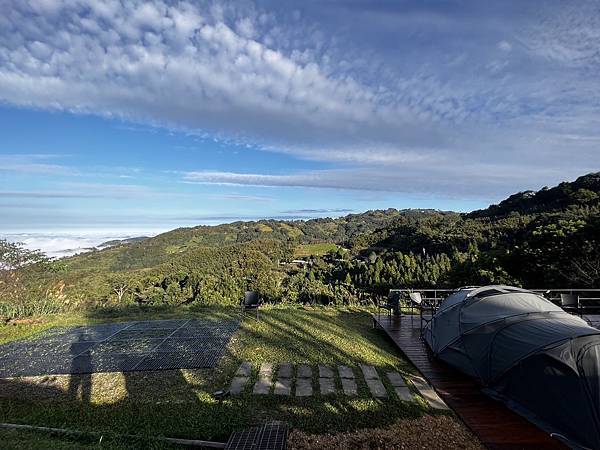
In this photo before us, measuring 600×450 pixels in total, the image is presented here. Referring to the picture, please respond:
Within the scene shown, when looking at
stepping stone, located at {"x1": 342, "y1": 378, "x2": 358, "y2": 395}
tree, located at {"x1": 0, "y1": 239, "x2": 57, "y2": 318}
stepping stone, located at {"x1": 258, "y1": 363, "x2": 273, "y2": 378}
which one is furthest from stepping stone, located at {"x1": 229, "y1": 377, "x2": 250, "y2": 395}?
tree, located at {"x1": 0, "y1": 239, "x2": 57, "y2": 318}

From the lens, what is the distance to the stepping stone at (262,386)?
4.87m

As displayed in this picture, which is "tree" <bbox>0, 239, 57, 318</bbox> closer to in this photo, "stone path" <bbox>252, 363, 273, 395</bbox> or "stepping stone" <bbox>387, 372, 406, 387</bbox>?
"stone path" <bbox>252, 363, 273, 395</bbox>

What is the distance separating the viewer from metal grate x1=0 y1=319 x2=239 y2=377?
18.8ft

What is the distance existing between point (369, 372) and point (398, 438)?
191cm

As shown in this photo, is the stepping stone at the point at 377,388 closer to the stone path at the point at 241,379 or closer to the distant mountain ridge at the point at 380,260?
the stone path at the point at 241,379

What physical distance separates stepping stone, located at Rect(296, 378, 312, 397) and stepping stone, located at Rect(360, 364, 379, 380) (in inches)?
38.6

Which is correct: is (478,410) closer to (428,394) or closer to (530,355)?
(428,394)

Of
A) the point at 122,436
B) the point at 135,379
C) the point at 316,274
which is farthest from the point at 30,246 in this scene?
the point at 316,274

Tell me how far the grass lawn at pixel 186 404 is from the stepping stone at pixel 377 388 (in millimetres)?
113

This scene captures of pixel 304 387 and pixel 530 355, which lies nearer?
pixel 530 355

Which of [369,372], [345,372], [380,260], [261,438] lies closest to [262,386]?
[345,372]

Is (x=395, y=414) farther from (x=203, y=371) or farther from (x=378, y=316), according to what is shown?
(x=378, y=316)

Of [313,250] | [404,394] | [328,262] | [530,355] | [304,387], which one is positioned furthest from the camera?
[313,250]

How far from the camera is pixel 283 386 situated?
508cm
